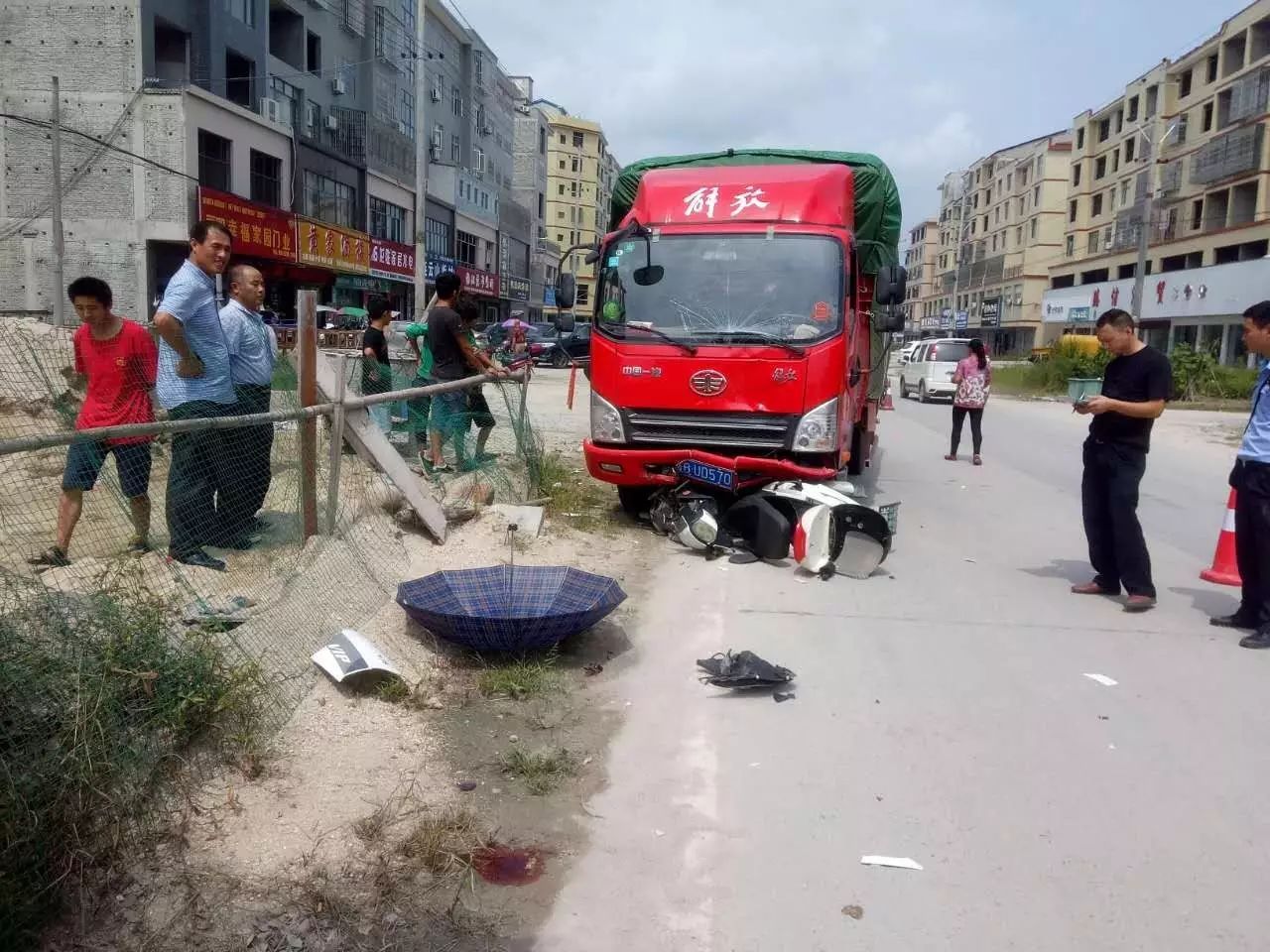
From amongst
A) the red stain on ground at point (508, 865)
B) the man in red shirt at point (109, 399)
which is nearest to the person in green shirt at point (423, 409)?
the man in red shirt at point (109, 399)

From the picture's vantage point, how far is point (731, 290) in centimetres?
801

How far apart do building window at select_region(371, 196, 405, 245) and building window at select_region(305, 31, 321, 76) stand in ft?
18.4

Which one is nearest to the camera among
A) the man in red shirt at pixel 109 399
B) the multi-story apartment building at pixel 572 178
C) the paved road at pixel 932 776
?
the paved road at pixel 932 776

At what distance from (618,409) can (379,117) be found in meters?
37.4

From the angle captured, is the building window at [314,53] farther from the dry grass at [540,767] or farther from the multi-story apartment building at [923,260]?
the multi-story apartment building at [923,260]

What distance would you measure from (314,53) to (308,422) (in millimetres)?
35957

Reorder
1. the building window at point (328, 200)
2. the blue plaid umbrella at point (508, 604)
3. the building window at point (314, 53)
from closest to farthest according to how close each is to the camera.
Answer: the blue plaid umbrella at point (508, 604) → the building window at point (328, 200) → the building window at point (314, 53)

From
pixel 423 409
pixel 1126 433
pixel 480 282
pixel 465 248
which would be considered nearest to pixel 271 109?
pixel 465 248

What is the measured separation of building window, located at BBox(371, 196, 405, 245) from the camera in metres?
41.2

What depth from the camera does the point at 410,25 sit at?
4491 centimetres

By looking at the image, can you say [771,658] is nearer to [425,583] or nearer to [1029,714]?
[1029,714]

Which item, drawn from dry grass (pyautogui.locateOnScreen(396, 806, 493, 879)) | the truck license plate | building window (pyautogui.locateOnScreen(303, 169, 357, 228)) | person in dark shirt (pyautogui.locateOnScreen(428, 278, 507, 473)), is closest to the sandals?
dry grass (pyautogui.locateOnScreen(396, 806, 493, 879))

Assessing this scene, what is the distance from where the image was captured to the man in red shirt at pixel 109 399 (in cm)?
504

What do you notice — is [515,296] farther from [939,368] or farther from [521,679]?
[521,679]
